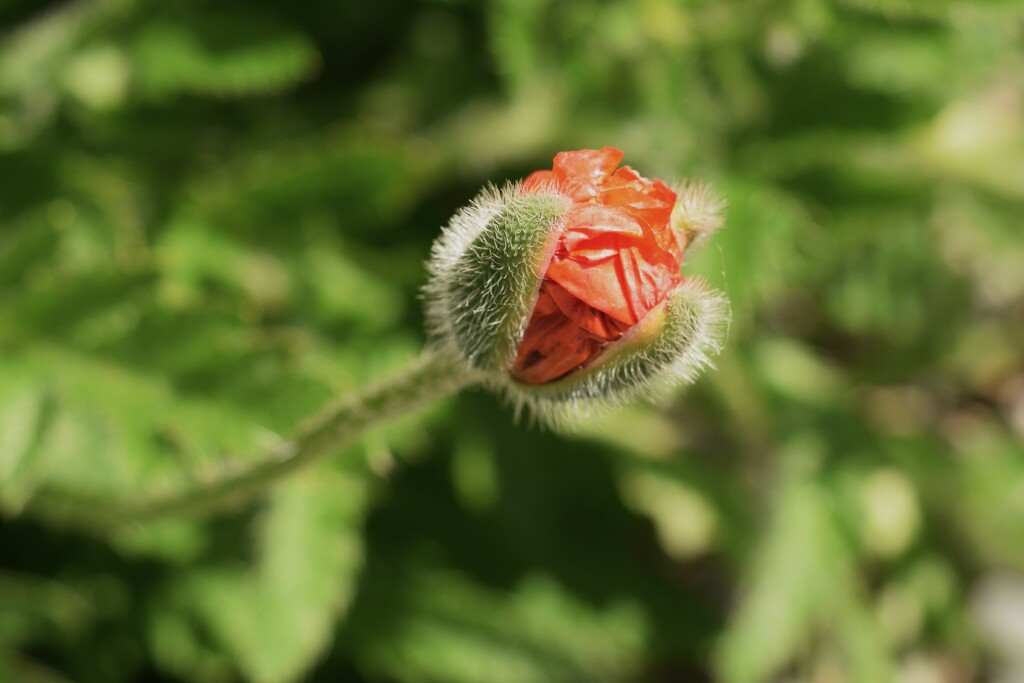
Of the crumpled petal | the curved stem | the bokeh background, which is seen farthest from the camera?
the bokeh background

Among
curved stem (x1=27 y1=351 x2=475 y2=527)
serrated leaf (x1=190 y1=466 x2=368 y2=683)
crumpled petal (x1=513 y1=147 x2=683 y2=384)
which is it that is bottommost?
serrated leaf (x1=190 y1=466 x2=368 y2=683)

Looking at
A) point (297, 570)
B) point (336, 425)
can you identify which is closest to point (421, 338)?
point (297, 570)

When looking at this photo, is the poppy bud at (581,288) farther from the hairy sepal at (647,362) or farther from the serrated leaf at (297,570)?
the serrated leaf at (297,570)

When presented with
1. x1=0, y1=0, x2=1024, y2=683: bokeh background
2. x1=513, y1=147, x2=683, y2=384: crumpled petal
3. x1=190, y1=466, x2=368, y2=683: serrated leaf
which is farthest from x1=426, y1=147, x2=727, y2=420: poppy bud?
x1=190, y1=466, x2=368, y2=683: serrated leaf

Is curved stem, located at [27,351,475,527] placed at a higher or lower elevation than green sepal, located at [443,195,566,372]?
lower

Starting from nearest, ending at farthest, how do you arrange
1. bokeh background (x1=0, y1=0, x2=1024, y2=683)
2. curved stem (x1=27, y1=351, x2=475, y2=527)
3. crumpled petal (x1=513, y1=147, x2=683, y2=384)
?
crumpled petal (x1=513, y1=147, x2=683, y2=384) → curved stem (x1=27, y1=351, x2=475, y2=527) → bokeh background (x1=0, y1=0, x2=1024, y2=683)

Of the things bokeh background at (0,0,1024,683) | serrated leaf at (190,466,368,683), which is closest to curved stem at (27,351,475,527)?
bokeh background at (0,0,1024,683)

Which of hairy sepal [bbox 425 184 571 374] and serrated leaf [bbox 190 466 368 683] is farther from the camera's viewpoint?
serrated leaf [bbox 190 466 368 683]

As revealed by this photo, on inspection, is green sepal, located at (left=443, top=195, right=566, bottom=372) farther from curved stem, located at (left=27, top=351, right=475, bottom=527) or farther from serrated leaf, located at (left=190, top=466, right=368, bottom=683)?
serrated leaf, located at (left=190, top=466, right=368, bottom=683)
